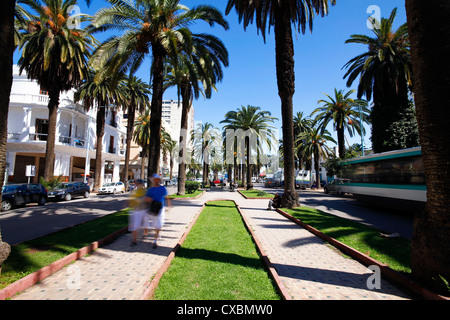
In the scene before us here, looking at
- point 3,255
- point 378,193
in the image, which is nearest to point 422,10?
point 3,255

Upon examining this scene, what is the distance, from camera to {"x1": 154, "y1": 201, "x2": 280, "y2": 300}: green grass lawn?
3.82 metres

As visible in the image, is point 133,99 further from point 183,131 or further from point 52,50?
point 183,131

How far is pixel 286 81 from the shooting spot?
13.8 m

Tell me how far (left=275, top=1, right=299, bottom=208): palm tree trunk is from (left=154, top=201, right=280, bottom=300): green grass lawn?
722cm

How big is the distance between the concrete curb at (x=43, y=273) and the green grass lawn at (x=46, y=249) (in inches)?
7.1

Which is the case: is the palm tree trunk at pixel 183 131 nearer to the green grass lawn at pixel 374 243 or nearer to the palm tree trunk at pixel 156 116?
the palm tree trunk at pixel 156 116

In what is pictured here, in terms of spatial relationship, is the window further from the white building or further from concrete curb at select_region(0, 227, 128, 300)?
concrete curb at select_region(0, 227, 128, 300)

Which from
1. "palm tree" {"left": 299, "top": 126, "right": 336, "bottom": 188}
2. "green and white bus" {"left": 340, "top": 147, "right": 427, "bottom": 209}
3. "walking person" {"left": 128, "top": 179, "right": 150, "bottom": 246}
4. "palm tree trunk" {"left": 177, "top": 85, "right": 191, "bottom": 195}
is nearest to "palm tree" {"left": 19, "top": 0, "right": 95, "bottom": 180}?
"palm tree trunk" {"left": 177, "top": 85, "right": 191, "bottom": 195}

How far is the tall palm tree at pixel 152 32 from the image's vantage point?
37.4 ft

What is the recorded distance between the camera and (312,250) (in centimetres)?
648

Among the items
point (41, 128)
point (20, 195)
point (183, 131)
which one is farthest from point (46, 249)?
point (41, 128)

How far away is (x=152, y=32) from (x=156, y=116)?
407 centimetres
